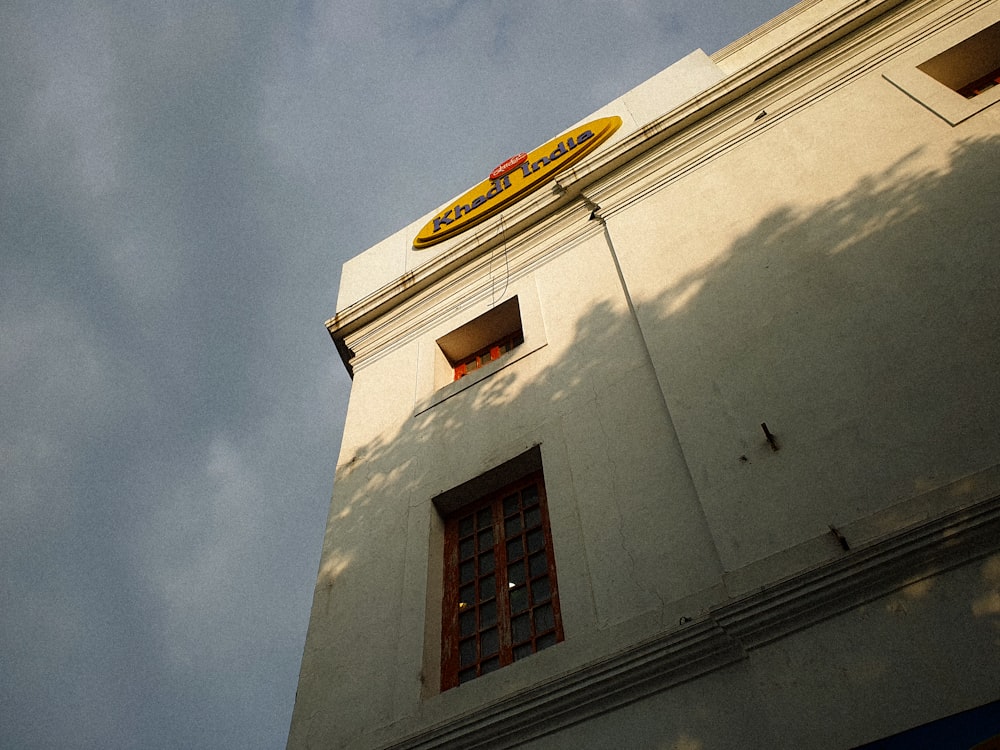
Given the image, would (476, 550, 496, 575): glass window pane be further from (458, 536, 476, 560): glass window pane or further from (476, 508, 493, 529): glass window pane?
(476, 508, 493, 529): glass window pane

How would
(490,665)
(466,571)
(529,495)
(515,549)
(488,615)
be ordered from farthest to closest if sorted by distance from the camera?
1. (529,495)
2. (466,571)
3. (515,549)
4. (488,615)
5. (490,665)

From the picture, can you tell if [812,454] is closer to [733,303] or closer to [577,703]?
[733,303]

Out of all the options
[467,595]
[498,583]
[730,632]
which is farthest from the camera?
[467,595]

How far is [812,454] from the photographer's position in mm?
6129

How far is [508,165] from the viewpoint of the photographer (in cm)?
1388

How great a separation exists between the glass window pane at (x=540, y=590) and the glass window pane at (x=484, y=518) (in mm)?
1141

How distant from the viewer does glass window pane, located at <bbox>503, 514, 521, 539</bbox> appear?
7980mm

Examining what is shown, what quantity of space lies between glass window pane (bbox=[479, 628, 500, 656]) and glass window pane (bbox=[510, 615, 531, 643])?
18 centimetres

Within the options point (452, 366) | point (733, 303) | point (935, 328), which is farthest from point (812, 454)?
point (452, 366)

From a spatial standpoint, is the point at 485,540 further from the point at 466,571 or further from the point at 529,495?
the point at 529,495

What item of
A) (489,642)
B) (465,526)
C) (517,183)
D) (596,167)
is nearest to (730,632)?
(489,642)

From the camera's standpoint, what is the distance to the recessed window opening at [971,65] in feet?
31.4

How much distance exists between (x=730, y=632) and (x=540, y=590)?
2.32m

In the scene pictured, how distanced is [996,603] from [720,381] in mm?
3127
